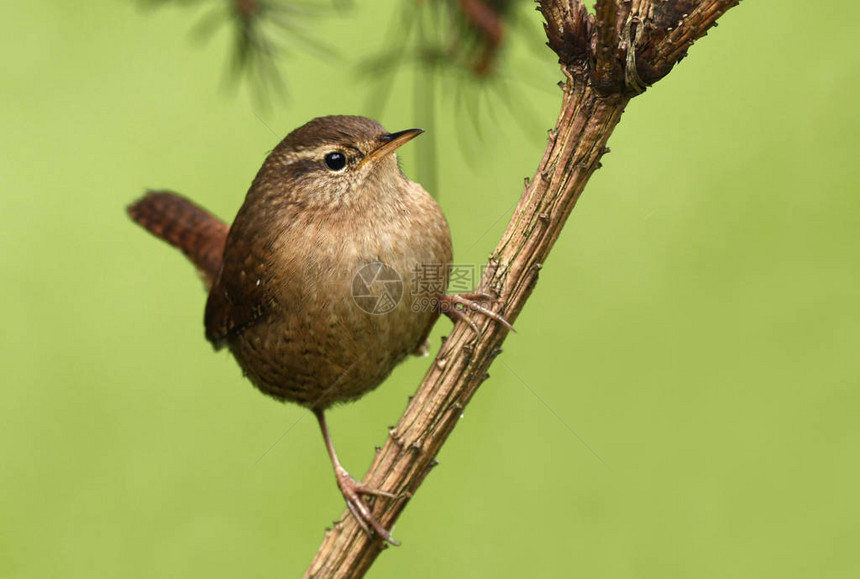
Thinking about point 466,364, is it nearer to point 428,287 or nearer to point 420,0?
point 428,287

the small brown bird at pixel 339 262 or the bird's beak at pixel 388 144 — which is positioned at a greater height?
the bird's beak at pixel 388 144

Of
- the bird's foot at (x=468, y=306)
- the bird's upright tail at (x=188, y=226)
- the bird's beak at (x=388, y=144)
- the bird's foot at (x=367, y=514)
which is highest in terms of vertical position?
the bird's beak at (x=388, y=144)

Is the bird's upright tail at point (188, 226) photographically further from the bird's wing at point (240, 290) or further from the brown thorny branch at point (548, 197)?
the brown thorny branch at point (548, 197)

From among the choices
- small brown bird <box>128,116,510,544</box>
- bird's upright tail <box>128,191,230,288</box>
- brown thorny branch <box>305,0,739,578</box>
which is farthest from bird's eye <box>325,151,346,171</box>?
bird's upright tail <box>128,191,230,288</box>

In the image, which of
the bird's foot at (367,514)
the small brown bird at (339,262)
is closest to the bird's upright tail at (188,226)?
the small brown bird at (339,262)

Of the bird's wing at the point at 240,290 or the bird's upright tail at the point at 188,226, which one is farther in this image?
the bird's upright tail at the point at 188,226

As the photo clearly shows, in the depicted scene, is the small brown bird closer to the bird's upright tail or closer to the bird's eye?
the bird's eye

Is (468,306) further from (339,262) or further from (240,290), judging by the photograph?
(240,290)
